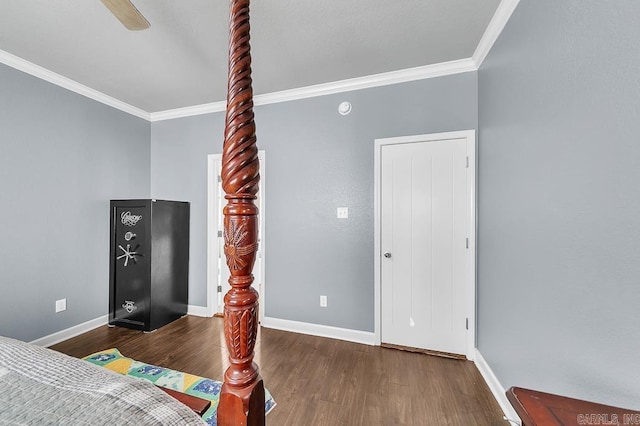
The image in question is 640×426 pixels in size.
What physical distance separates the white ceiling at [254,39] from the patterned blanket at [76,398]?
2.08 metres

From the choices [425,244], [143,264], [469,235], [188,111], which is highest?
[188,111]

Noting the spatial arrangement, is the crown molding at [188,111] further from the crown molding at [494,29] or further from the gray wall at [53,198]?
the crown molding at [494,29]

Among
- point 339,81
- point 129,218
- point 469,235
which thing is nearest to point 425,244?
point 469,235

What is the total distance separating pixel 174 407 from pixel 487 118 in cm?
265

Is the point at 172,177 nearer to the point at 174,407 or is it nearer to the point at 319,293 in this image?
the point at 319,293

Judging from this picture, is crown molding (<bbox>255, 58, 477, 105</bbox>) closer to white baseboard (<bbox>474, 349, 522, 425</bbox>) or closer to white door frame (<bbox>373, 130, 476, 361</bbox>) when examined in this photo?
white door frame (<bbox>373, 130, 476, 361</bbox>)

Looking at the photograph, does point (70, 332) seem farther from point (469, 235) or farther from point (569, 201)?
point (569, 201)

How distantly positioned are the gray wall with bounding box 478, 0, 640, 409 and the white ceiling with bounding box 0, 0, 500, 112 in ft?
1.73

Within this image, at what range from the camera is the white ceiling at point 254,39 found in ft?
5.89

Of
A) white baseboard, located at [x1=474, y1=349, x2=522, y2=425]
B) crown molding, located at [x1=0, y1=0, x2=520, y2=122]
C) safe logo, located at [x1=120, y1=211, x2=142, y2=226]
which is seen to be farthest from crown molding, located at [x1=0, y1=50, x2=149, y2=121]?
white baseboard, located at [x1=474, y1=349, x2=522, y2=425]

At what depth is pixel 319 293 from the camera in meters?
2.90

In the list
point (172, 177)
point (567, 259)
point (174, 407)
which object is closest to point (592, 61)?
point (567, 259)

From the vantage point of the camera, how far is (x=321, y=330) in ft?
9.41

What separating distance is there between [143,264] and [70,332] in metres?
0.94
